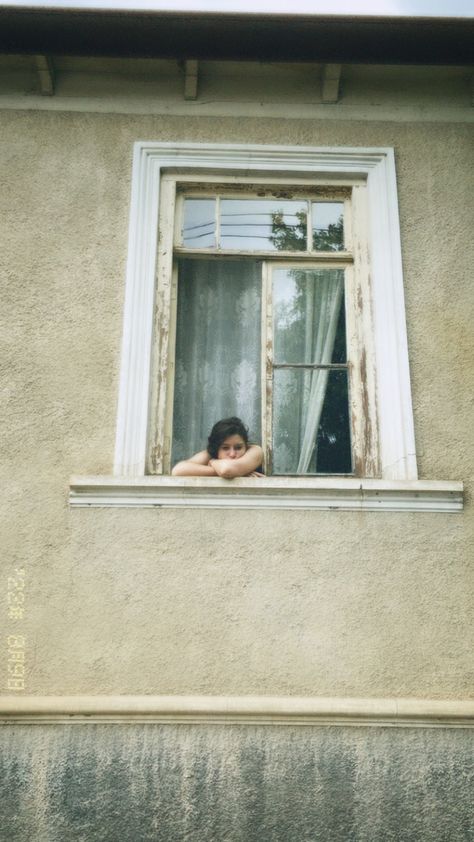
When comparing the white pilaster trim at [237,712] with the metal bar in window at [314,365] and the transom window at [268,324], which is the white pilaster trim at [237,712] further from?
the metal bar in window at [314,365]

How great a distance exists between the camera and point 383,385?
458 centimetres

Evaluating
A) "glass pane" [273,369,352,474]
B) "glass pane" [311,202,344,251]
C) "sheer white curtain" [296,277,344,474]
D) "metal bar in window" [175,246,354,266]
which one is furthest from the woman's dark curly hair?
"glass pane" [311,202,344,251]

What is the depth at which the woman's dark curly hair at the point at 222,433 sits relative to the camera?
4488mm

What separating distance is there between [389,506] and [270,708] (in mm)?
1276

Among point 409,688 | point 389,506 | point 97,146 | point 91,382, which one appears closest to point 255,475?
point 389,506

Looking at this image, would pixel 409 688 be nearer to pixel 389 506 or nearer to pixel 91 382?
pixel 389 506

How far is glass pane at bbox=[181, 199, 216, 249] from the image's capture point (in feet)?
16.5

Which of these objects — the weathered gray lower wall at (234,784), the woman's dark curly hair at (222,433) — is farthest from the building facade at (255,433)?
the woman's dark curly hair at (222,433)

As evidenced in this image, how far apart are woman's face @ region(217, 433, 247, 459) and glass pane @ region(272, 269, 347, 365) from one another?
666 mm

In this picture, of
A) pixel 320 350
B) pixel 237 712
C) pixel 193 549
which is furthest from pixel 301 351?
pixel 237 712

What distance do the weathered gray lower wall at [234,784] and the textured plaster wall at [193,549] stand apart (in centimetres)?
23

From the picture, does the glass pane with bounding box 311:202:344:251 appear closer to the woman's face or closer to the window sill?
the woman's face

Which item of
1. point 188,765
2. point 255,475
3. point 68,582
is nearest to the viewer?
point 188,765

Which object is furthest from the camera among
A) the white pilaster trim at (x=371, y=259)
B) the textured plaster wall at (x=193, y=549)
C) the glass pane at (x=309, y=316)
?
the glass pane at (x=309, y=316)
